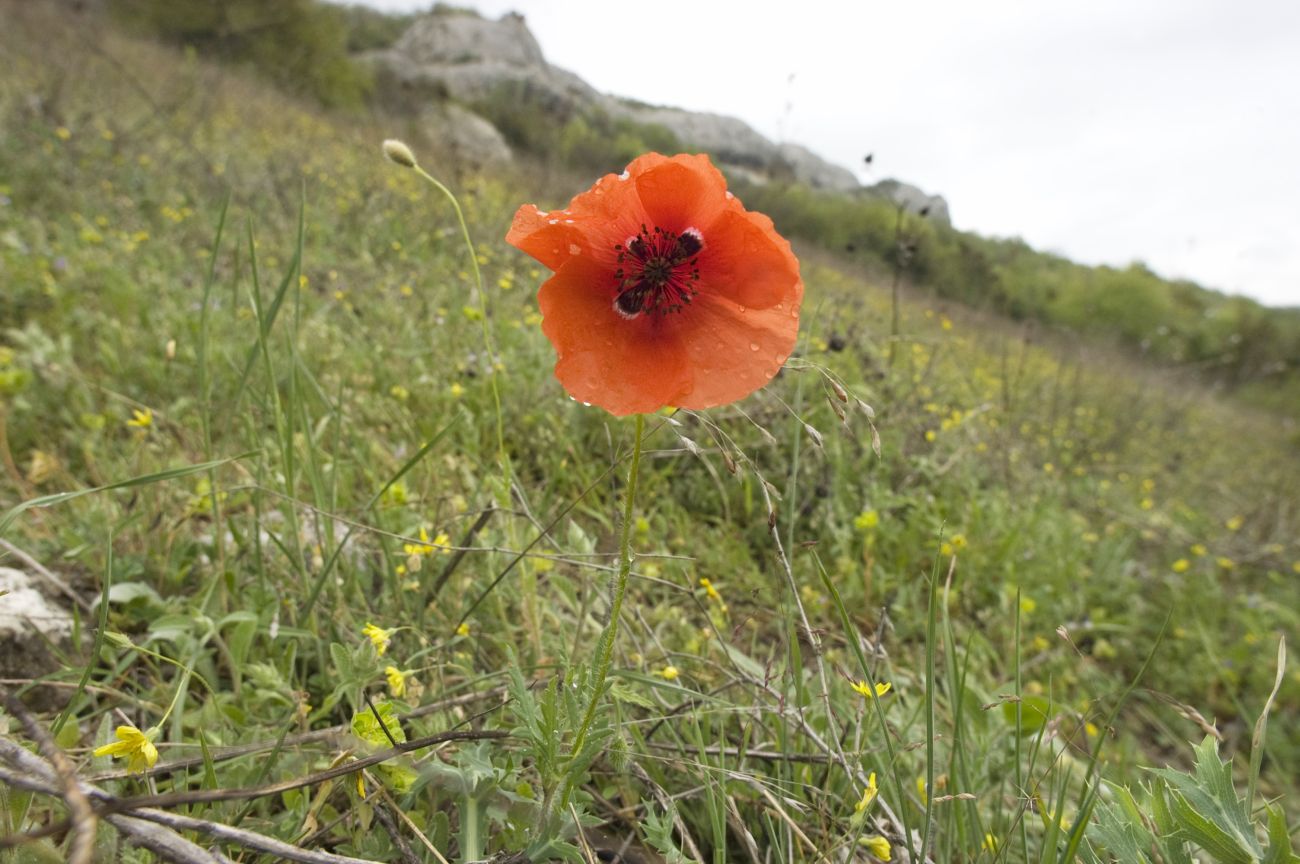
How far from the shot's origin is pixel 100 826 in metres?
0.76

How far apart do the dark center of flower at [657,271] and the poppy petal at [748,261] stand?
20mm

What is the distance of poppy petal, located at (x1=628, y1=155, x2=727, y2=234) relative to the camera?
2.74 ft

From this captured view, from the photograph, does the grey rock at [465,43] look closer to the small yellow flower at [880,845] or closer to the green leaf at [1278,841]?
the small yellow flower at [880,845]

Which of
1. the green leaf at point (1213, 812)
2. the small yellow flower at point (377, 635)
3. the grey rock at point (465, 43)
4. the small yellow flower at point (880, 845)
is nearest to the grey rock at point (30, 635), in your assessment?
the small yellow flower at point (377, 635)

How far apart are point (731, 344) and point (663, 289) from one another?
12 cm

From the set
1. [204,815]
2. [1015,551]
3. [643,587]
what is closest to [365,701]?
[204,815]

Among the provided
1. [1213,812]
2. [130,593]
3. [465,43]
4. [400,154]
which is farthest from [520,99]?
[1213,812]

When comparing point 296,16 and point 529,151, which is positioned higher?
point 296,16

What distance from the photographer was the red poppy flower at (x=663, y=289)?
0.79 meters

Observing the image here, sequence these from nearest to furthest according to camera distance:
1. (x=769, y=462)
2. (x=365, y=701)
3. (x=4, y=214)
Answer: (x=365, y=701), (x=769, y=462), (x=4, y=214)

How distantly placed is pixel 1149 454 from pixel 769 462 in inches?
212

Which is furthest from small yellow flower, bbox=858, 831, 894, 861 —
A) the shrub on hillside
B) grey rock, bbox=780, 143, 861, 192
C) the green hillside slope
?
the shrub on hillside

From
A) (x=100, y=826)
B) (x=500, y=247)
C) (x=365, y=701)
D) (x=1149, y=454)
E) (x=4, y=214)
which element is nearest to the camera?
(x=100, y=826)

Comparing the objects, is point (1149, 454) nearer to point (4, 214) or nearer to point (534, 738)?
point (534, 738)
